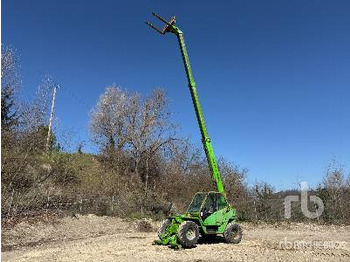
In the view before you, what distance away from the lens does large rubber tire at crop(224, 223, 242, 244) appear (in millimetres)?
14320

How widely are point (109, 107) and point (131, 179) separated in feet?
31.7

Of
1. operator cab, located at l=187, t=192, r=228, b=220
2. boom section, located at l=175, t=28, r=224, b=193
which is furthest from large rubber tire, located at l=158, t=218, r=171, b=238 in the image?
boom section, located at l=175, t=28, r=224, b=193

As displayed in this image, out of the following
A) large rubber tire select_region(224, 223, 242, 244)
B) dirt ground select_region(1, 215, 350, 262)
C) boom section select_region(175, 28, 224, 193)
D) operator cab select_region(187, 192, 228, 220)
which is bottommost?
dirt ground select_region(1, 215, 350, 262)

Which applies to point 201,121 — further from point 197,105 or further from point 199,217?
point 199,217

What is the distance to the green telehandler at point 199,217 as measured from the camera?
43.1ft

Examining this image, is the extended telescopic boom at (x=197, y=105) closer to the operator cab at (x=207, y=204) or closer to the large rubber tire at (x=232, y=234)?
the operator cab at (x=207, y=204)

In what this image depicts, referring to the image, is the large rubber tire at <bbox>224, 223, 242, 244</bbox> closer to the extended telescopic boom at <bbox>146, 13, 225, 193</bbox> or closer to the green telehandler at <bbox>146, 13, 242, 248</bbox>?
the green telehandler at <bbox>146, 13, 242, 248</bbox>

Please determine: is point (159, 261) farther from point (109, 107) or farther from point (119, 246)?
point (109, 107)

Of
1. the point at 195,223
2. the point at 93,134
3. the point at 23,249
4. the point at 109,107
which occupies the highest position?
the point at 109,107

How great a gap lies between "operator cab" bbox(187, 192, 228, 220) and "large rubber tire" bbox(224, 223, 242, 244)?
781 millimetres

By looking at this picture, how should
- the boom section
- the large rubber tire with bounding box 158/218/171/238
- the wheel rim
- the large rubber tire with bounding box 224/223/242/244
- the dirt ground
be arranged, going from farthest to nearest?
the boom section, the large rubber tire with bounding box 224/223/242/244, the large rubber tire with bounding box 158/218/171/238, the wheel rim, the dirt ground

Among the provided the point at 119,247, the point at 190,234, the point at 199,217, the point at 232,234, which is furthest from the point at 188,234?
the point at 119,247

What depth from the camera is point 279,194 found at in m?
27.5

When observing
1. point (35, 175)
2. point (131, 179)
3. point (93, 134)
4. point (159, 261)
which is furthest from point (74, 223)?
point (93, 134)
